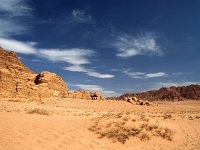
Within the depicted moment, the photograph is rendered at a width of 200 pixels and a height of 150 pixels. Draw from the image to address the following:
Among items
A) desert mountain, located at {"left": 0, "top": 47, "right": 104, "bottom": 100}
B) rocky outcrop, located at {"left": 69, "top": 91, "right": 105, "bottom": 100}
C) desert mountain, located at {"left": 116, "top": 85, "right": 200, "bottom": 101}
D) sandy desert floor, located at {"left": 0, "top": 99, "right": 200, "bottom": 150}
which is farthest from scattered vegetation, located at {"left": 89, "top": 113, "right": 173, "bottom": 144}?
desert mountain, located at {"left": 116, "top": 85, "right": 200, "bottom": 101}

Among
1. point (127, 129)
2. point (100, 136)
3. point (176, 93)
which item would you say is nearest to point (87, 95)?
point (127, 129)

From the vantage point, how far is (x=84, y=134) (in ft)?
41.7

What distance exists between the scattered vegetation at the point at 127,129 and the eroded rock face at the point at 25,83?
22.1 metres

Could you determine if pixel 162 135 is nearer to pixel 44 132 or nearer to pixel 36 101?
pixel 44 132

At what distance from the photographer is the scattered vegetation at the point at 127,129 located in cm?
1272

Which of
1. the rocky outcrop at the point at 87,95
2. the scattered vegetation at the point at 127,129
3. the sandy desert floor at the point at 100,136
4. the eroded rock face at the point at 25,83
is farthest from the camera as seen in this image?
the rocky outcrop at the point at 87,95

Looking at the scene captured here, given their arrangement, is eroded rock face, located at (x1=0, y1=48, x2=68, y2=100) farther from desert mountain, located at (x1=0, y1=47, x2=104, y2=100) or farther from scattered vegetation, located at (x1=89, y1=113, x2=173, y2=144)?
scattered vegetation, located at (x1=89, y1=113, x2=173, y2=144)

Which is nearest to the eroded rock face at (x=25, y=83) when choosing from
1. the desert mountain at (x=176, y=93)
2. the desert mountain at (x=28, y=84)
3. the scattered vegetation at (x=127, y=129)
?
the desert mountain at (x=28, y=84)

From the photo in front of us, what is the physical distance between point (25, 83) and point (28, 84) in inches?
19.7

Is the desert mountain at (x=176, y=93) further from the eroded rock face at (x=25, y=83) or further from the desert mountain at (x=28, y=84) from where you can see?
the eroded rock face at (x=25, y=83)

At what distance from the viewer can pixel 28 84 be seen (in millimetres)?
36781

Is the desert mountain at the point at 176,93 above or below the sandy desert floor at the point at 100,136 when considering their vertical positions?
above

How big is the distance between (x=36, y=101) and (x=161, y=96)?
10084 centimetres

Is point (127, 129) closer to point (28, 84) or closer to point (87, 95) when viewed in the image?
point (28, 84)
